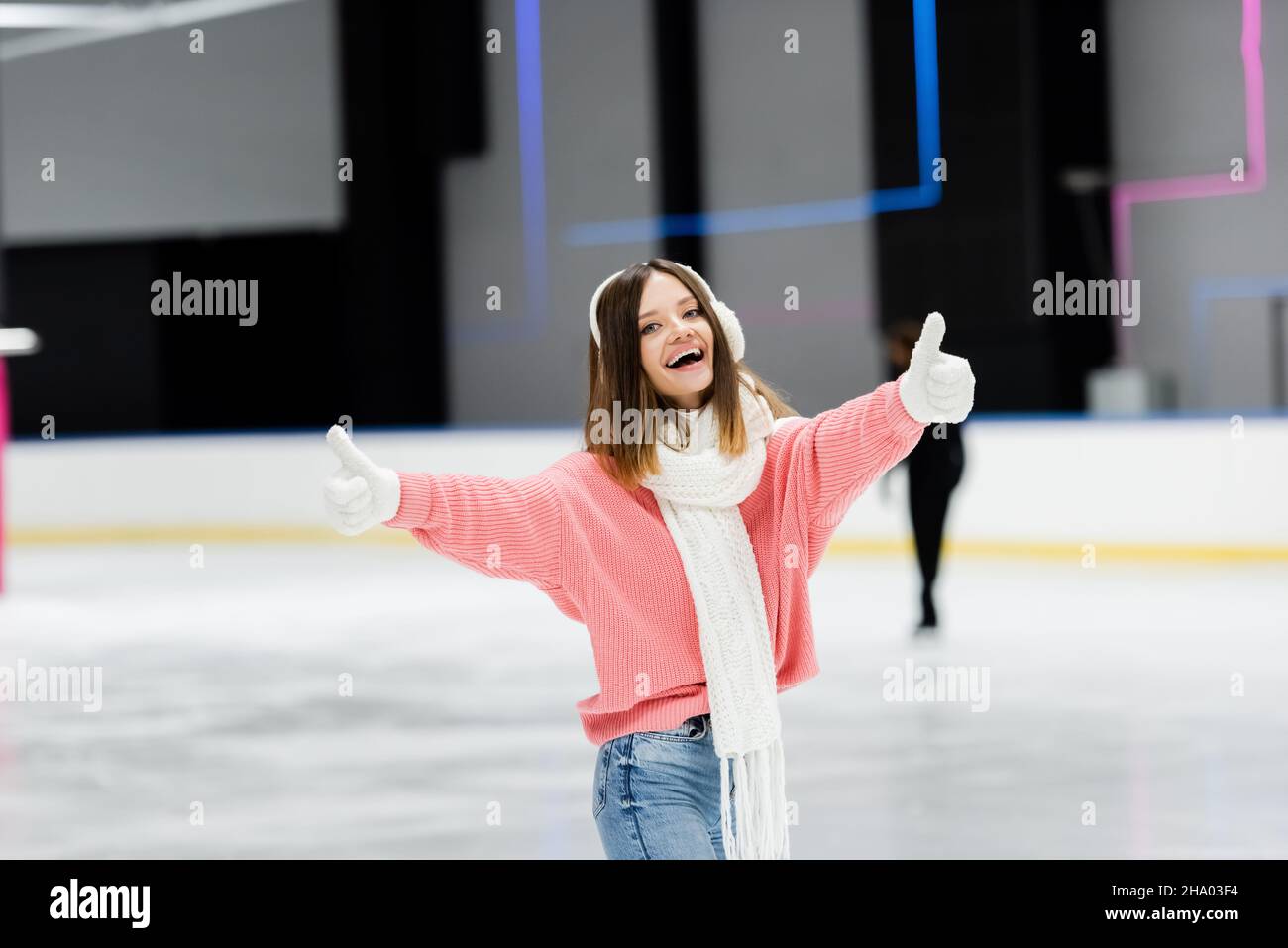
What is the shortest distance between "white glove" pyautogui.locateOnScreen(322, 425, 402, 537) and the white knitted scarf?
1.01 ft

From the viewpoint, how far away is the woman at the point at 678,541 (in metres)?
1.76

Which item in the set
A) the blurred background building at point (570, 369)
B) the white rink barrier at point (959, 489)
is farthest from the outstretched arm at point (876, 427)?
the white rink barrier at point (959, 489)

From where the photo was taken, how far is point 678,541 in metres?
1.80

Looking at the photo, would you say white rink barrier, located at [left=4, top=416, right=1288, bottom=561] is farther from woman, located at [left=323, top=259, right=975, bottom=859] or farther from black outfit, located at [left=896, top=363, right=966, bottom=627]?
woman, located at [left=323, top=259, right=975, bottom=859]

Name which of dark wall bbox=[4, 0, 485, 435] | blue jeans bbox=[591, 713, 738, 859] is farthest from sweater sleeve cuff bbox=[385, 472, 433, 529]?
dark wall bbox=[4, 0, 485, 435]

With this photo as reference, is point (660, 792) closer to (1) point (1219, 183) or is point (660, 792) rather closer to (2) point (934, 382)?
(2) point (934, 382)

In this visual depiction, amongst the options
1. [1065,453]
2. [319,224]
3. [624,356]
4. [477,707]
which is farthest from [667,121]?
[624,356]

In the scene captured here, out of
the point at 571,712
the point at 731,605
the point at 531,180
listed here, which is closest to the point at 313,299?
the point at 531,180

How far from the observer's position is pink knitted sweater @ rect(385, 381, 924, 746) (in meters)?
1.75

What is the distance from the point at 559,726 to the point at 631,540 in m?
→ 2.76

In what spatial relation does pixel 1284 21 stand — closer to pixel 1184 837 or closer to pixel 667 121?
pixel 667 121

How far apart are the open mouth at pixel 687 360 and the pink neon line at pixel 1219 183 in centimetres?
875

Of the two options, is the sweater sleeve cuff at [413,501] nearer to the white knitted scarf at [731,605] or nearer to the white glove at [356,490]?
the white glove at [356,490]
